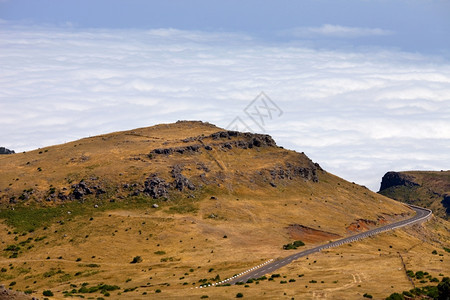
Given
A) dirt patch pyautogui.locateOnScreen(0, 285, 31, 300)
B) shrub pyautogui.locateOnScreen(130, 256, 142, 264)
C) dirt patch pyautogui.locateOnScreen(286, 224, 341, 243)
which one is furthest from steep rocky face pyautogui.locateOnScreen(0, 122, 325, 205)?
dirt patch pyautogui.locateOnScreen(0, 285, 31, 300)

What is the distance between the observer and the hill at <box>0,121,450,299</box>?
101 m

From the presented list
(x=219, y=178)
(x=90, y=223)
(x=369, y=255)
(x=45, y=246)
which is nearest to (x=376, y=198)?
(x=219, y=178)

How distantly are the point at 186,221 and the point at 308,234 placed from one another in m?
29.3

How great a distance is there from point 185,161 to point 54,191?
38.6 metres

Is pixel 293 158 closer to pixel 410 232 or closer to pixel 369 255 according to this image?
pixel 410 232

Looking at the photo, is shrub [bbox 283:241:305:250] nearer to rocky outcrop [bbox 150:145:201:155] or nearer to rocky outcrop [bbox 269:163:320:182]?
rocky outcrop [bbox 269:163:320:182]

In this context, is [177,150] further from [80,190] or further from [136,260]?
[136,260]

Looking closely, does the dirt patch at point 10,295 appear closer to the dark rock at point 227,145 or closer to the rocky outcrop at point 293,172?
the rocky outcrop at point 293,172

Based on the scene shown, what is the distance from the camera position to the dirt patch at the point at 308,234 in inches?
5566

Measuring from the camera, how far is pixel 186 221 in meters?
144

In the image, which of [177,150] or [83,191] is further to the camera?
[177,150]

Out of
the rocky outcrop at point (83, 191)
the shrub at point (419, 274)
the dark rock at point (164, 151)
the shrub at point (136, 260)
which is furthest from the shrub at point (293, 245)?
the dark rock at point (164, 151)

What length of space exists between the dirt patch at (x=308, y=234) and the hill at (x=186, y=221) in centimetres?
29

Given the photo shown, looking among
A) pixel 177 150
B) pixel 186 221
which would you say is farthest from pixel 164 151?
pixel 186 221
